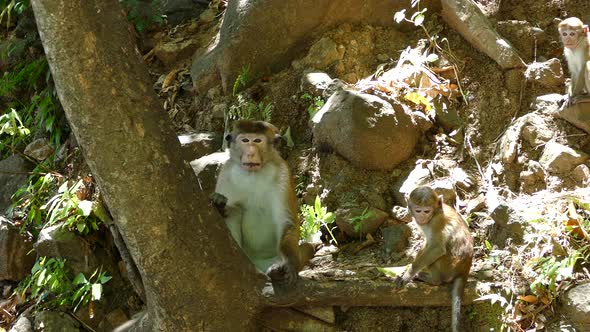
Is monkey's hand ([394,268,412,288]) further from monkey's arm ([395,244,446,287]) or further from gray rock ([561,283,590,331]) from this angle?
gray rock ([561,283,590,331])

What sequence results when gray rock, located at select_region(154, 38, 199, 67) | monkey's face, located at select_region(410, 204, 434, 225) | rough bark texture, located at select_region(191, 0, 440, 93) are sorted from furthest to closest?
gray rock, located at select_region(154, 38, 199, 67) < rough bark texture, located at select_region(191, 0, 440, 93) < monkey's face, located at select_region(410, 204, 434, 225)

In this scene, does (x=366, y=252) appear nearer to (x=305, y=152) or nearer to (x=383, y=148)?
(x=383, y=148)

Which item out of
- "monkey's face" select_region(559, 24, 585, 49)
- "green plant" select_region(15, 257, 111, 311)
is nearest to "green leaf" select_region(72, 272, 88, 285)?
"green plant" select_region(15, 257, 111, 311)

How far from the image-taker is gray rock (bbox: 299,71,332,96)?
679 centimetres

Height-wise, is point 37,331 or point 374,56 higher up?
point 374,56

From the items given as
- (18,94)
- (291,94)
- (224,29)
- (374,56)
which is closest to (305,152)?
(291,94)

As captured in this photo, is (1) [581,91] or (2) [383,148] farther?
(2) [383,148]

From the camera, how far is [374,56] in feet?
23.2

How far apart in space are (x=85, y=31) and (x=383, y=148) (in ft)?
10.1

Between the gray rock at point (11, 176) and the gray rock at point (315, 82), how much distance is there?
3.30 m

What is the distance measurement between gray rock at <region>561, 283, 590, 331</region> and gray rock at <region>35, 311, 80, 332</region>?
167 inches

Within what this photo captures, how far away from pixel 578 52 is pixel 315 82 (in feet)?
7.84

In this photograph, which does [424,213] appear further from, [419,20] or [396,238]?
[419,20]

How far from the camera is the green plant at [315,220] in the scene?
5.73 metres
